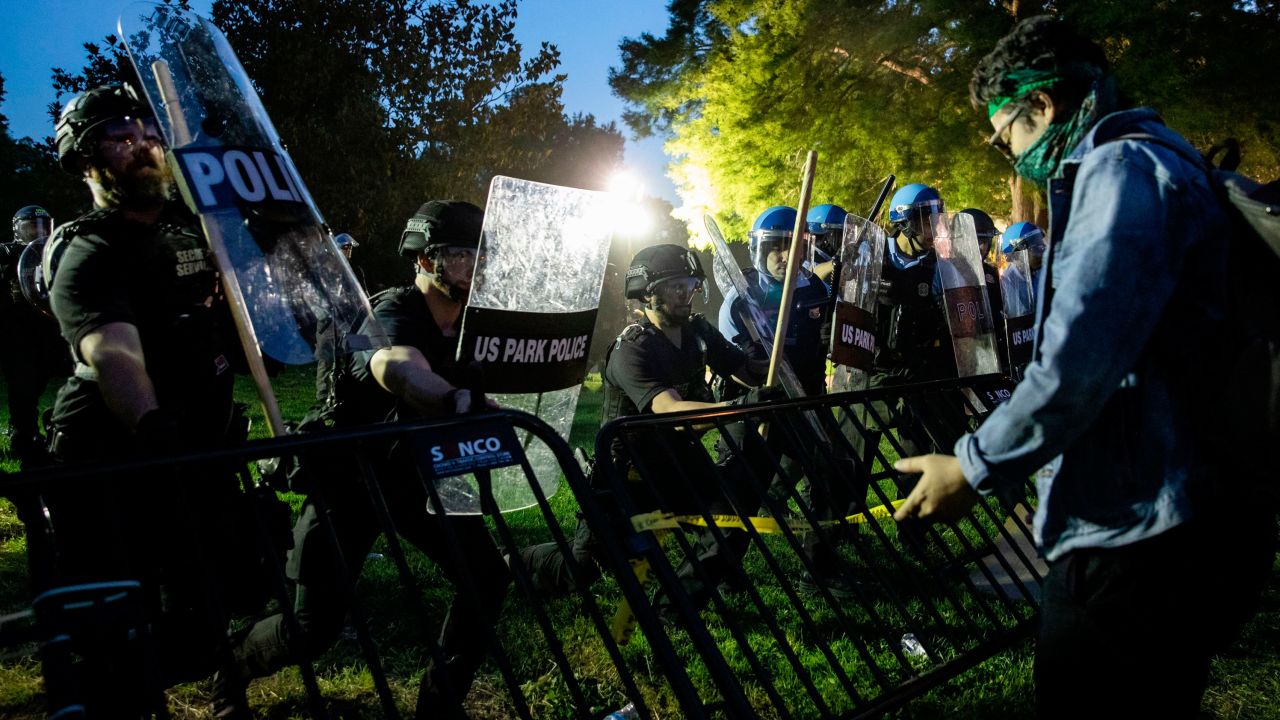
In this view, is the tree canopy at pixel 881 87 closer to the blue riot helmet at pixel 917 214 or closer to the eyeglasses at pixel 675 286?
the blue riot helmet at pixel 917 214

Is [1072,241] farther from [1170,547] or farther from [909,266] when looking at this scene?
[909,266]

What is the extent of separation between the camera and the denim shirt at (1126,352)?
150cm

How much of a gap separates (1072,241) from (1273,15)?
14046mm

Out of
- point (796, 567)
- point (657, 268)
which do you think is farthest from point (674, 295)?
point (796, 567)

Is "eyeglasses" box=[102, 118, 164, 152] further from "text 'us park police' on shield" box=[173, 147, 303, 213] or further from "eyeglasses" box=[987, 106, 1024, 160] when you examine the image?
"eyeglasses" box=[987, 106, 1024, 160]

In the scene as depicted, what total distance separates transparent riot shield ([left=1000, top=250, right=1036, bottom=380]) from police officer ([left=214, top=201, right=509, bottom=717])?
4.28 metres

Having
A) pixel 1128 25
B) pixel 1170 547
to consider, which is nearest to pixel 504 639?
pixel 1170 547

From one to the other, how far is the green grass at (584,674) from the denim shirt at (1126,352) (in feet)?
6.80

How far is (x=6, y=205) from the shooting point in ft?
89.0

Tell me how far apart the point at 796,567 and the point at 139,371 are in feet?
13.3

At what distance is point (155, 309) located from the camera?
8.72 feet

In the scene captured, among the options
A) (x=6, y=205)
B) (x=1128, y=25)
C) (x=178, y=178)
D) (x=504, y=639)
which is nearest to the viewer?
(x=178, y=178)

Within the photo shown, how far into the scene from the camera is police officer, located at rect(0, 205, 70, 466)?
272 inches

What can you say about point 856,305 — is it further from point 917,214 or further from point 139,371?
point 139,371
